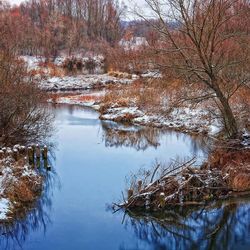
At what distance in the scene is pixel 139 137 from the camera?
770 inches

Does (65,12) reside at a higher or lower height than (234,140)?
higher

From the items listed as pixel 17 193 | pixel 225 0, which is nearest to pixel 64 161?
pixel 17 193

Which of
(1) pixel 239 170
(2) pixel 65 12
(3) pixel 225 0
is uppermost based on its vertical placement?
(2) pixel 65 12

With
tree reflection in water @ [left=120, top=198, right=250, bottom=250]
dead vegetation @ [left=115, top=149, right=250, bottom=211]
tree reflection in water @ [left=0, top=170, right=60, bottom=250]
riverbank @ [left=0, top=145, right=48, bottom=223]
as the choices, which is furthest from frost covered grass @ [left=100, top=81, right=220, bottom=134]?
tree reflection in water @ [left=0, top=170, right=60, bottom=250]

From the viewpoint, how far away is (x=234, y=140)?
14.5m

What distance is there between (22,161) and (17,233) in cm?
349

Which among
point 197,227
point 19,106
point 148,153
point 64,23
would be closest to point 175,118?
point 148,153

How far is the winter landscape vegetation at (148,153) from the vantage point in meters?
10.2

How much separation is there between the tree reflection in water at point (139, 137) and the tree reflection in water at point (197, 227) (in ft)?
18.3

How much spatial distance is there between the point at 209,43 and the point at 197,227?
7.56 metres

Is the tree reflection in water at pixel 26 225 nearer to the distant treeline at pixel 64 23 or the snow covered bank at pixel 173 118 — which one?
the snow covered bank at pixel 173 118

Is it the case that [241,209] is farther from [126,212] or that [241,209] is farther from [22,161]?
[22,161]

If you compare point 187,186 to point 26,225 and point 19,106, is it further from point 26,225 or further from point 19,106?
point 19,106

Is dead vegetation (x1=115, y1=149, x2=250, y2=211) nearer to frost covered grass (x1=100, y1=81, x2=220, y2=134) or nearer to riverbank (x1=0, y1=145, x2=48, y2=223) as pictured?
riverbank (x1=0, y1=145, x2=48, y2=223)
